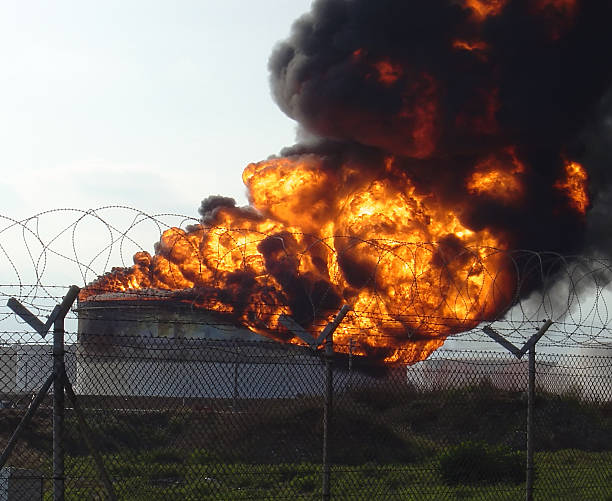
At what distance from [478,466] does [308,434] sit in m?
6.72

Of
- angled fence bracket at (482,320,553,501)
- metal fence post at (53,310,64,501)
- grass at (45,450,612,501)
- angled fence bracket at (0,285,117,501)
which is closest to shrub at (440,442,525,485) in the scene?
grass at (45,450,612,501)

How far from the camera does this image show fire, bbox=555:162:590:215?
1319 inches

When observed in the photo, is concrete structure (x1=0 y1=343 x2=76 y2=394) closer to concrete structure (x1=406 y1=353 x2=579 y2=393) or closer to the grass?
the grass

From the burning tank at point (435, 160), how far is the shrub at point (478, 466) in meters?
14.5

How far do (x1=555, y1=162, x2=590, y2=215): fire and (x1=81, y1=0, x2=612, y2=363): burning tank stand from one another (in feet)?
0.22

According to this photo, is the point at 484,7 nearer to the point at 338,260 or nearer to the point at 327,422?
the point at 338,260

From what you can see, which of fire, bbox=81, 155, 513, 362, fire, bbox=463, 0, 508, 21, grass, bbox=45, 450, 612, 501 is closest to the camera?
grass, bbox=45, 450, 612, 501

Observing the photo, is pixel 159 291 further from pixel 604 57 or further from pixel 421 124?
pixel 604 57

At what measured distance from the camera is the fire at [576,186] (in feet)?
110

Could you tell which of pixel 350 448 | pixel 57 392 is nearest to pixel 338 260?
pixel 350 448

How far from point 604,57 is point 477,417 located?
15.2 meters

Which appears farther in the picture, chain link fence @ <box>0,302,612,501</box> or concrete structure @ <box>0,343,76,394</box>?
chain link fence @ <box>0,302,612,501</box>

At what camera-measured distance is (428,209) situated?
3167 cm

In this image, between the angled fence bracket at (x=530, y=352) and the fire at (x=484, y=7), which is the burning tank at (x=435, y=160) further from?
the angled fence bracket at (x=530, y=352)
